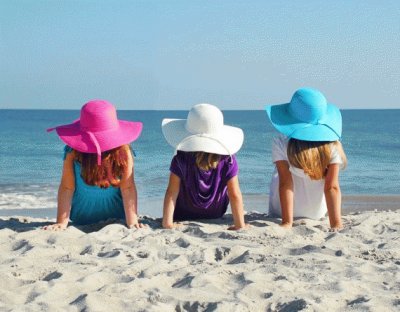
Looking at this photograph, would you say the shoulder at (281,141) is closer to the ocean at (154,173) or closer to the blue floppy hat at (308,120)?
the blue floppy hat at (308,120)

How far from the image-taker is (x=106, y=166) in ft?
17.7

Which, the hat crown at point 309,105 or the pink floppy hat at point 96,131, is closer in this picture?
the pink floppy hat at point 96,131

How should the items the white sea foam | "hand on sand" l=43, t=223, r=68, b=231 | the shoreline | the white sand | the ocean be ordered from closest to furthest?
the white sand, "hand on sand" l=43, t=223, r=68, b=231, the shoreline, the white sea foam, the ocean

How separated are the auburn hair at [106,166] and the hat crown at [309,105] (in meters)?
1.39

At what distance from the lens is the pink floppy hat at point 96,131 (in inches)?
210

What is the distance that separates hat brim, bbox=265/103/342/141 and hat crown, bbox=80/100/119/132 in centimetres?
128

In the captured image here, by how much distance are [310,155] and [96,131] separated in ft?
5.49

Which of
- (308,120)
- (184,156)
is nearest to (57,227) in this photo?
(184,156)

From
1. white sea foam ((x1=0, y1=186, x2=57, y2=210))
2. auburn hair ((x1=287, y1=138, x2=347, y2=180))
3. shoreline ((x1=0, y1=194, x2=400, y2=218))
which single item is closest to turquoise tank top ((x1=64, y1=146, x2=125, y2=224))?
auburn hair ((x1=287, y1=138, x2=347, y2=180))

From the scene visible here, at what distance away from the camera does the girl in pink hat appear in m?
5.37

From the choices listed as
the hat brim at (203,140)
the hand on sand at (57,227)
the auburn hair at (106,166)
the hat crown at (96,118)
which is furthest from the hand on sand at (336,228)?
the hand on sand at (57,227)

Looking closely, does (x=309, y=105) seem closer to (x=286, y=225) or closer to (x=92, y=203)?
(x=286, y=225)

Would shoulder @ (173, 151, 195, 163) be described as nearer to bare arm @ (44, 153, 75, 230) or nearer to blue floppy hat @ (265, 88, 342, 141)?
blue floppy hat @ (265, 88, 342, 141)

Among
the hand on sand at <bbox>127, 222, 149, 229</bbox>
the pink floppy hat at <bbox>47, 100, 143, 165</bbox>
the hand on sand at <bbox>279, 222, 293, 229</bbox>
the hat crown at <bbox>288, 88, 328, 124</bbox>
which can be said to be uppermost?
the hat crown at <bbox>288, 88, 328, 124</bbox>
